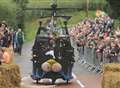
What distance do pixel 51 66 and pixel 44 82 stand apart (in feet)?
3.33

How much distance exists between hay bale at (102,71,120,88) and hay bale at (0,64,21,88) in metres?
2.40

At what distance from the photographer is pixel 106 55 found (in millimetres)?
25016

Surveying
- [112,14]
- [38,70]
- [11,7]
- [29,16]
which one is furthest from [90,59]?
[29,16]

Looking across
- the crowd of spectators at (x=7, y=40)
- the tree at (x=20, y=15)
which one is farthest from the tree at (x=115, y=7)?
the crowd of spectators at (x=7, y=40)

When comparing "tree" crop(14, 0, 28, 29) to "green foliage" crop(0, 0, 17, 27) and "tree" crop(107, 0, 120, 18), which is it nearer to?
"green foliage" crop(0, 0, 17, 27)

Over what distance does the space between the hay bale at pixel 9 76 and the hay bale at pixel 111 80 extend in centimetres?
240

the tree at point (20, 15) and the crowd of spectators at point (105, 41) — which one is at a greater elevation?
the crowd of spectators at point (105, 41)

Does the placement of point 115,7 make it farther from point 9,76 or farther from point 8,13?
point 9,76

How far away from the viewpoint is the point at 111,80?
15820mm

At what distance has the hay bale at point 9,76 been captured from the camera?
1609cm

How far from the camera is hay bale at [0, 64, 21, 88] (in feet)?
52.8

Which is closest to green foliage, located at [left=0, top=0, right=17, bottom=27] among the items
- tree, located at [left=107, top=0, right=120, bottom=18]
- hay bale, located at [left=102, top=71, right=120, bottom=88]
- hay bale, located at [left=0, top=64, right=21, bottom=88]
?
tree, located at [left=107, top=0, right=120, bottom=18]

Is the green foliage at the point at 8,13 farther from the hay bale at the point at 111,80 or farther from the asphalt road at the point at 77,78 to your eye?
the hay bale at the point at 111,80

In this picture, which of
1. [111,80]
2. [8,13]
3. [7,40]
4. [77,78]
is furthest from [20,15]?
[111,80]
